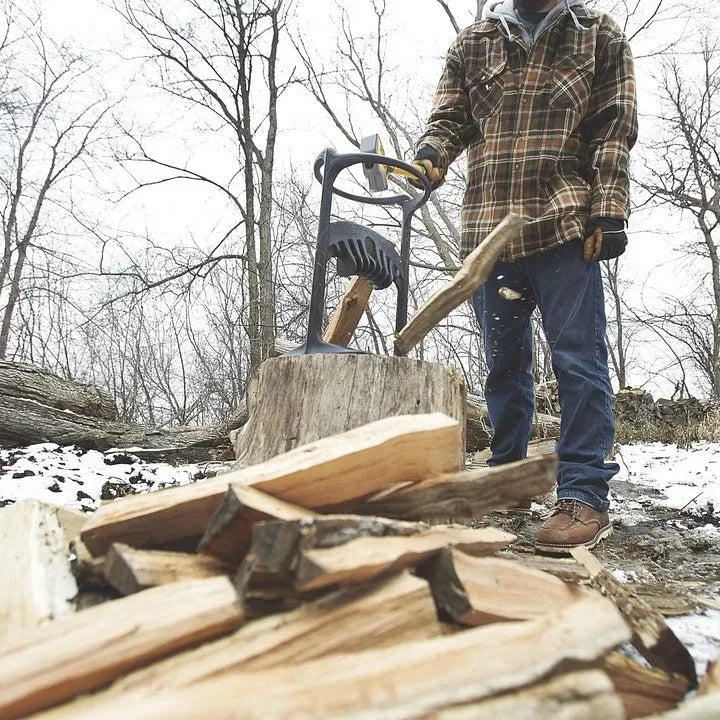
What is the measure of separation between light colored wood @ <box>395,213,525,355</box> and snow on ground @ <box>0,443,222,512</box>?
169 centimetres

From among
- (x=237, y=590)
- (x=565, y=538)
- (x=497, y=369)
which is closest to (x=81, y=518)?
(x=237, y=590)

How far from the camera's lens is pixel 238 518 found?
37.6 inches

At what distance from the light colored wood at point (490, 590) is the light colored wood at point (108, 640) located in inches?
13.3

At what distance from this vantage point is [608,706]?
682 mm

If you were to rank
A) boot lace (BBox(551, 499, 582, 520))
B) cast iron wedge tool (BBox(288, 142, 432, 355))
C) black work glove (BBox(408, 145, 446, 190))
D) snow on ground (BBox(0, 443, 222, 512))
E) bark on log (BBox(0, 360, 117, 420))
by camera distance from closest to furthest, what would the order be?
cast iron wedge tool (BBox(288, 142, 432, 355))
boot lace (BBox(551, 499, 582, 520))
black work glove (BBox(408, 145, 446, 190))
snow on ground (BBox(0, 443, 222, 512))
bark on log (BBox(0, 360, 117, 420))

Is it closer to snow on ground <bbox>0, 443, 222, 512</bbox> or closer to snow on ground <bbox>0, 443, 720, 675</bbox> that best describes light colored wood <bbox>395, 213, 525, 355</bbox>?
snow on ground <bbox>0, 443, 720, 675</bbox>

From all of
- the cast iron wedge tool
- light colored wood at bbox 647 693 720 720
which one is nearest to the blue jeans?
the cast iron wedge tool

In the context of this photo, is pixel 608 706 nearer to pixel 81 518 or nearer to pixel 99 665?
pixel 99 665

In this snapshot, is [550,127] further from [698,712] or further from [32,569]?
[32,569]

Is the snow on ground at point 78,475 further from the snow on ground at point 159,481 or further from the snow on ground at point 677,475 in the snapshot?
the snow on ground at point 677,475

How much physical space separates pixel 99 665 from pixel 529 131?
99.2 inches

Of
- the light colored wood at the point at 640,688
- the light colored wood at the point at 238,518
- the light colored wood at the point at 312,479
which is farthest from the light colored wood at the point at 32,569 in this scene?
the light colored wood at the point at 640,688

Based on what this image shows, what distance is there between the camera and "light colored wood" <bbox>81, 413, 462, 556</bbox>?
1065mm

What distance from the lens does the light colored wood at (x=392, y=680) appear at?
2.14 feet
